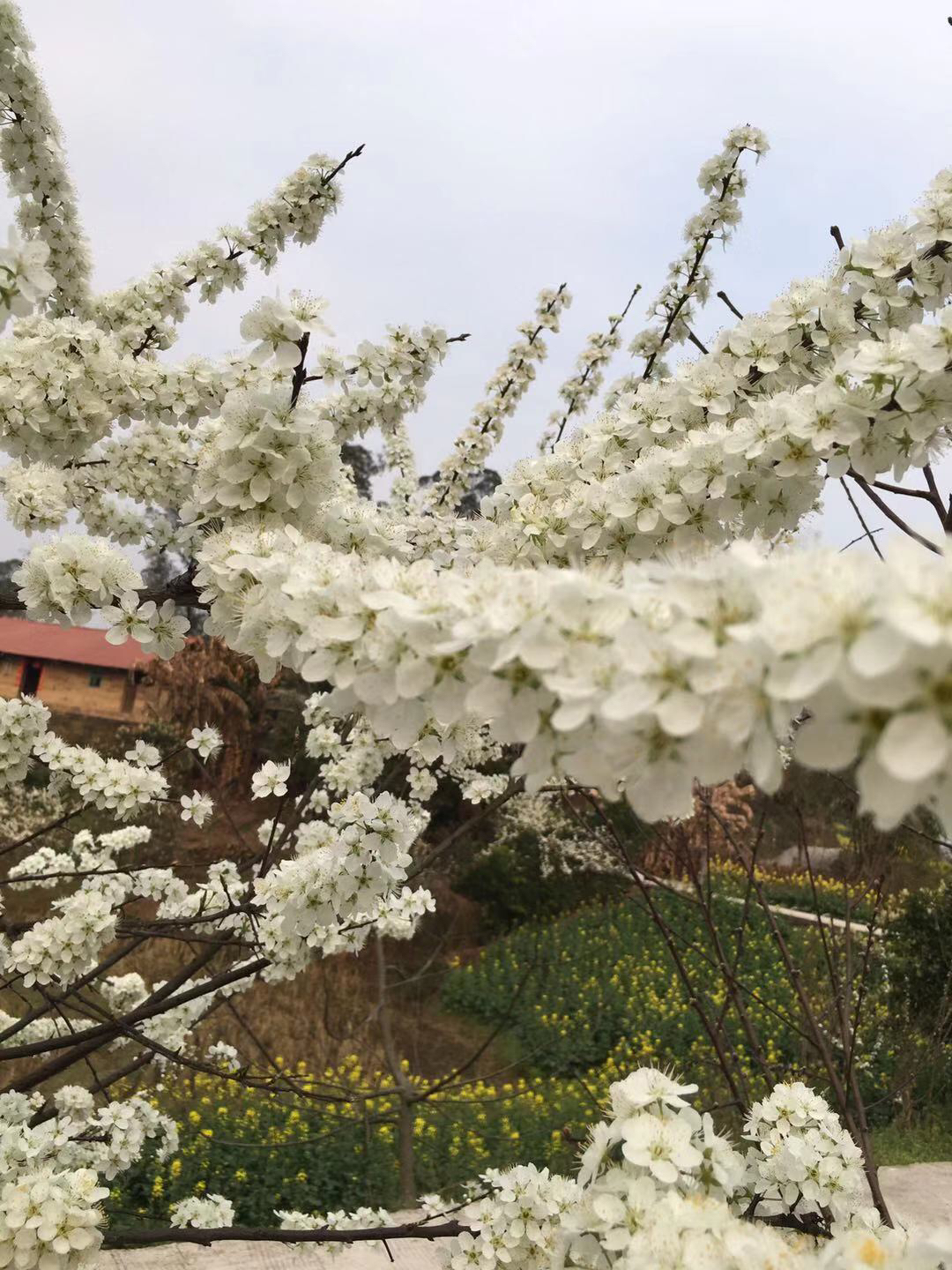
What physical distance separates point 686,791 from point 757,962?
1064cm

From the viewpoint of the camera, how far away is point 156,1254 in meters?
3.60

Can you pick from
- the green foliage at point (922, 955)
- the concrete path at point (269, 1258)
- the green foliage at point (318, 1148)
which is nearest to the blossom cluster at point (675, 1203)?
the concrete path at point (269, 1258)

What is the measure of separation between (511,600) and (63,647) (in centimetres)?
2573

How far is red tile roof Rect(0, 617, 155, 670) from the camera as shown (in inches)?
918

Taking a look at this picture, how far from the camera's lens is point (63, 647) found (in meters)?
24.1

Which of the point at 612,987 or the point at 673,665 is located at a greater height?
the point at 673,665

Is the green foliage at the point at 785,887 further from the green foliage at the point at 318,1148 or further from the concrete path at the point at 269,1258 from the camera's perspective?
the concrete path at the point at 269,1258

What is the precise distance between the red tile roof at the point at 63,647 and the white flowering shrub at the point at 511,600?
20.0 m

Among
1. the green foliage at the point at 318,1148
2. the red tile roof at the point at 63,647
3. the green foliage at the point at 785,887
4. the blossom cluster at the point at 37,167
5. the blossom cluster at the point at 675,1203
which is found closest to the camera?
the blossom cluster at the point at 675,1203

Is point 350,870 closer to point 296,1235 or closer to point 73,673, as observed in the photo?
point 296,1235

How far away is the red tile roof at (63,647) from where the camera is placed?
2331 cm

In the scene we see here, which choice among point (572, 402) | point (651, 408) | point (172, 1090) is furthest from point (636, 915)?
point (651, 408)

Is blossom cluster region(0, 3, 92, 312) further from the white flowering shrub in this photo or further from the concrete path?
the concrete path

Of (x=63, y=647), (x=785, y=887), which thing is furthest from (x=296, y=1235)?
(x=63, y=647)
